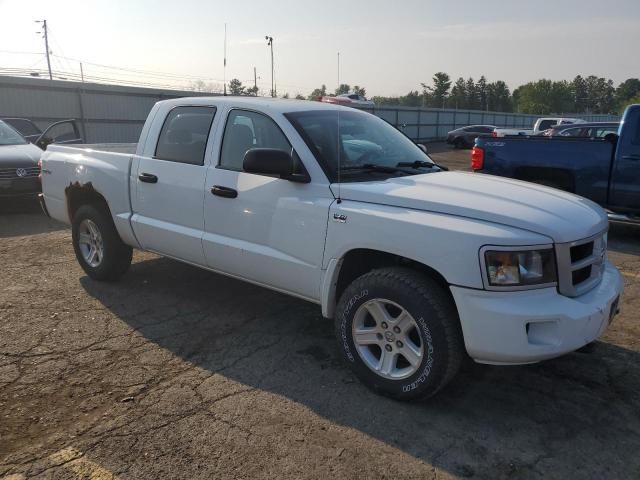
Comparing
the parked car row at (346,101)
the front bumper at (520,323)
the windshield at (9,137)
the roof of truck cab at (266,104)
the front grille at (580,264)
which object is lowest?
the front bumper at (520,323)

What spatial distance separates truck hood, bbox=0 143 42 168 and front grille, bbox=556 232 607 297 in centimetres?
898

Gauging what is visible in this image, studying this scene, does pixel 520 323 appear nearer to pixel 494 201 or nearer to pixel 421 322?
pixel 421 322

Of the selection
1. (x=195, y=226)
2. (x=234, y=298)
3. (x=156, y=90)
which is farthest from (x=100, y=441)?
(x=156, y=90)

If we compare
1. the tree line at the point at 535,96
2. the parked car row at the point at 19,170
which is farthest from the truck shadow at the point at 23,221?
the tree line at the point at 535,96

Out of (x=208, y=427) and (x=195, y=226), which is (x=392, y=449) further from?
(x=195, y=226)

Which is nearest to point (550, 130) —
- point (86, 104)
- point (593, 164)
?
point (593, 164)

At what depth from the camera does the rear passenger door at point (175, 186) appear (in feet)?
14.4

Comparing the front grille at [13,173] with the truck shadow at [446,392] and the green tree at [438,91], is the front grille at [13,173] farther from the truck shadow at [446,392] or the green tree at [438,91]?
the green tree at [438,91]

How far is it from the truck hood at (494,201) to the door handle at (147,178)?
1.89m

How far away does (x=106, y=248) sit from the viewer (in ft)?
17.4

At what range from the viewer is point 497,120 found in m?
49.2

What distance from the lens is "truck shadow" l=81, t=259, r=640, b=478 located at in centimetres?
286

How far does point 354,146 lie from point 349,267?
Answer: 0.95 meters

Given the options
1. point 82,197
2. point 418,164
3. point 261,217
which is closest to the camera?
point 261,217
